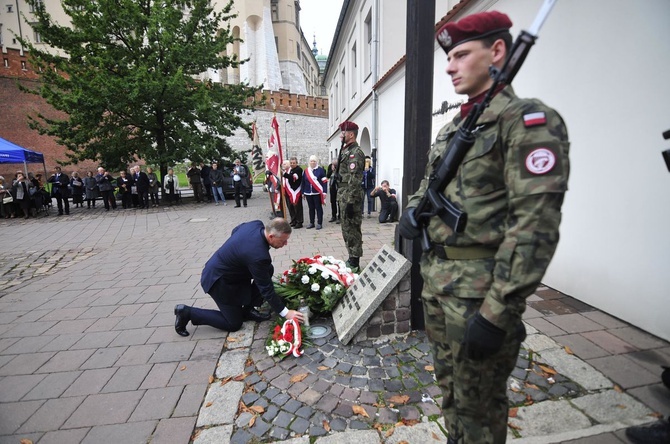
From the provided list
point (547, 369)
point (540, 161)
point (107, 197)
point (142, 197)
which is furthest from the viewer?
point (142, 197)

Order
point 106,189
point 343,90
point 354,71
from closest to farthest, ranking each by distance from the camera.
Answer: point 106,189
point 354,71
point 343,90

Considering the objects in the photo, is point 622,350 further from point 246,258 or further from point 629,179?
point 246,258

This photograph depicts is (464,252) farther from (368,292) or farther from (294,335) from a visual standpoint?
(294,335)

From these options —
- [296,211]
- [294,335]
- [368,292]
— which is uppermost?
[296,211]

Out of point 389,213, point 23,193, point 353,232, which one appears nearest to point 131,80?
point 23,193

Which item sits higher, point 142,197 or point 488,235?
point 488,235

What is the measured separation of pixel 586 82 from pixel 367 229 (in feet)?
18.3

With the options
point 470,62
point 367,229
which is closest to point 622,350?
point 470,62

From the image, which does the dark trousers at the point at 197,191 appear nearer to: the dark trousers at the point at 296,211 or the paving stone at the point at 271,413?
the dark trousers at the point at 296,211

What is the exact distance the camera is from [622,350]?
118 inches

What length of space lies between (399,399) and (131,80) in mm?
16265

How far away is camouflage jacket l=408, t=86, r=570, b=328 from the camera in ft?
4.17

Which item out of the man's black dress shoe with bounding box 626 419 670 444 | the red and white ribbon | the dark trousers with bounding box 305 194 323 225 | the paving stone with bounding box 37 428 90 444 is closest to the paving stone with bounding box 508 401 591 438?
the man's black dress shoe with bounding box 626 419 670 444

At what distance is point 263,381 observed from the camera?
281 cm
